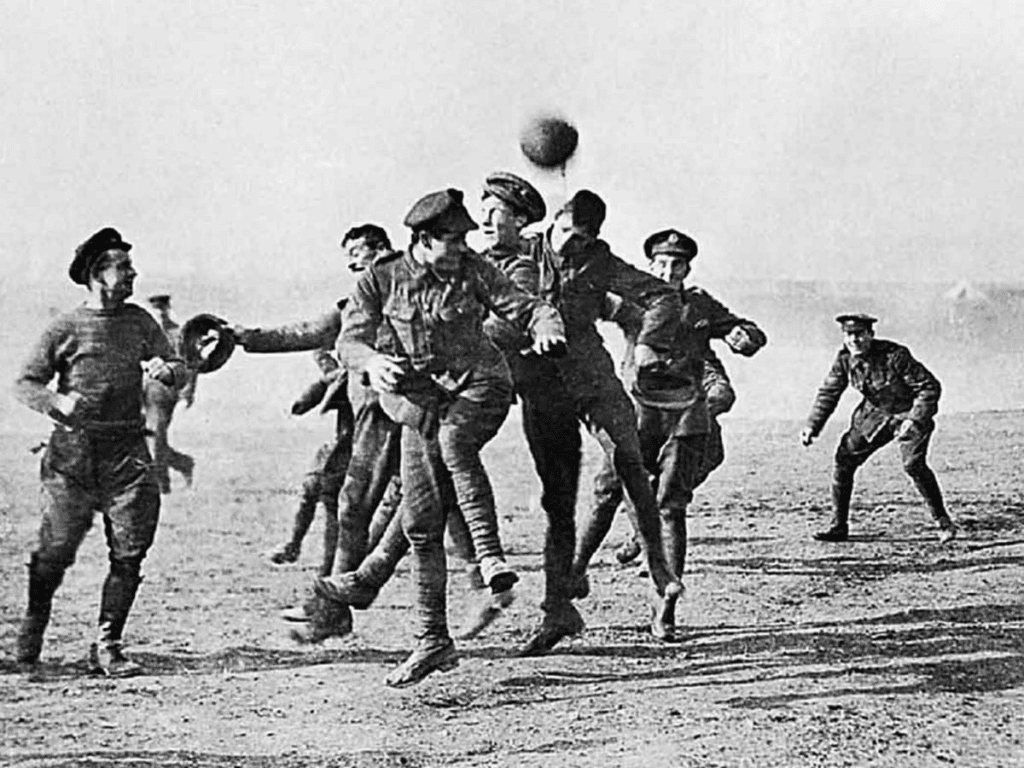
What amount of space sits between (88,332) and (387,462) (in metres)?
0.76

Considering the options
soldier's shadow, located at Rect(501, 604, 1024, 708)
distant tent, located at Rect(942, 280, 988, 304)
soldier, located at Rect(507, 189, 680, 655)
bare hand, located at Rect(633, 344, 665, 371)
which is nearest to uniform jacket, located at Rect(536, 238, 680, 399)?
soldier, located at Rect(507, 189, 680, 655)

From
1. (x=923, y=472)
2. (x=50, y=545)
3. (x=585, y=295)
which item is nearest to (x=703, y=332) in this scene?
(x=585, y=295)

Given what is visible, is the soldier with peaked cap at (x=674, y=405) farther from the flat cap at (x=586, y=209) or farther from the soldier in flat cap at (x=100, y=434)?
the soldier in flat cap at (x=100, y=434)

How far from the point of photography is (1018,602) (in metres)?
4.61

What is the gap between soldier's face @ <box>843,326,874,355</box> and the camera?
482 centimetres

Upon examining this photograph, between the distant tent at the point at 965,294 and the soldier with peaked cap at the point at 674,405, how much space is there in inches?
28.8

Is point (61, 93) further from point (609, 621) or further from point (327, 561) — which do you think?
point (609, 621)

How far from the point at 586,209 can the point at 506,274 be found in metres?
0.34

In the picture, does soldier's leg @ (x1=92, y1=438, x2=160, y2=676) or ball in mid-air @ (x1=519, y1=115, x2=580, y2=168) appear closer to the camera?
soldier's leg @ (x1=92, y1=438, x2=160, y2=676)

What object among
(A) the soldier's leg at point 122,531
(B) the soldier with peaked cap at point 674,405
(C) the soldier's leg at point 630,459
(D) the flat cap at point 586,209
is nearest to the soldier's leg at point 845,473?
(B) the soldier with peaked cap at point 674,405

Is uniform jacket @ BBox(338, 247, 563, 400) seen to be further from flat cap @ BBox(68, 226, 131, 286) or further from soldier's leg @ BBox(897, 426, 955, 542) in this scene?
soldier's leg @ BBox(897, 426, 955, 542)

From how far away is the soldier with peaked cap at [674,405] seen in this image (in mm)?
4254

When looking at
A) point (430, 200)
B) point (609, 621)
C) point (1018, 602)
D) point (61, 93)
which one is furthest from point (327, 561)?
point (1018, 602)

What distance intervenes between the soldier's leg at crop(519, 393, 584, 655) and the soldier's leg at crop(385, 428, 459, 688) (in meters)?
0.35
